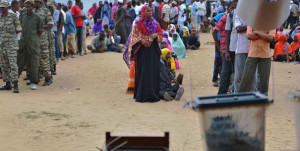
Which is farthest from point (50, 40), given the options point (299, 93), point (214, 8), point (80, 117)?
point (214, 8)

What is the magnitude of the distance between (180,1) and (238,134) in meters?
21.5

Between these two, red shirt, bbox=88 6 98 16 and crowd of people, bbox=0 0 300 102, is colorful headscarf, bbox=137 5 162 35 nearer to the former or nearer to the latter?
crowd of people, bbox=0 0 300 102

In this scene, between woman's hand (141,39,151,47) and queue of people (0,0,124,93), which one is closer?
woman's hand (141,39,151,47)

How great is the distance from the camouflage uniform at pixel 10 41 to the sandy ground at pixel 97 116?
502 millimetres

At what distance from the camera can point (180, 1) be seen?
24.5 metres

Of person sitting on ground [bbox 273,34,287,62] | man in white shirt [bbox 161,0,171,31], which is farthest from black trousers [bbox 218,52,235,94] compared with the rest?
man in white shirt [bbox 161,0,171,31]

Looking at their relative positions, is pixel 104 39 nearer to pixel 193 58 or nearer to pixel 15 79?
pixel 193 58

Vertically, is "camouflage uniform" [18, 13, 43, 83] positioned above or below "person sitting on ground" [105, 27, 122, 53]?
above

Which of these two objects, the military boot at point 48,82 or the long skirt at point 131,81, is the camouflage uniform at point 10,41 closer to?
the military boot at point 48,82

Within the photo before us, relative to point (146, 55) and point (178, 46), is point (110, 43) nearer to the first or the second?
point (178, 46)

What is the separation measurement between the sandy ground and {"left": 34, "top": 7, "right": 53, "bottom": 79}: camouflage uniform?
0.37 meters

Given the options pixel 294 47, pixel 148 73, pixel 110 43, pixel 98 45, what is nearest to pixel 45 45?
pixel 148 73

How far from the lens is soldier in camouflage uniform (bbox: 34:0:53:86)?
1025 cm

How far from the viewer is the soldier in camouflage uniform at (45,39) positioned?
403 inches
